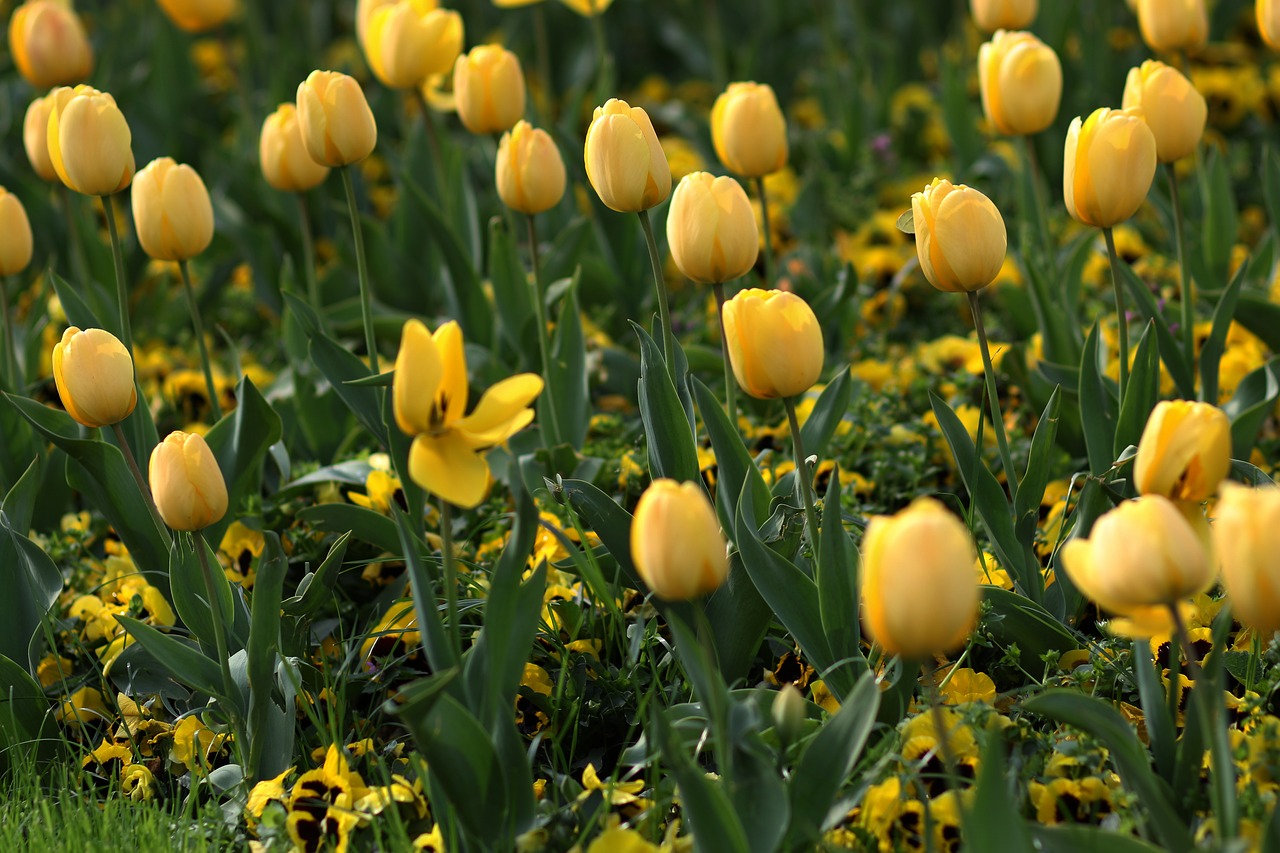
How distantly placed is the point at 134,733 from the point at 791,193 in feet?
8.42

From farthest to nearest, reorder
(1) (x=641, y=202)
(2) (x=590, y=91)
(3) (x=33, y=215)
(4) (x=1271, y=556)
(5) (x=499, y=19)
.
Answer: (5) (x=499, y=19), (2) (x=590, y=91), (3) (x=33, y=215), (1) (x=641, y=202), (4) (x=1271, y=556)

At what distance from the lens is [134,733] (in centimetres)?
191

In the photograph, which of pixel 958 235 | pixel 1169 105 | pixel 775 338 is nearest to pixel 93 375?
pixel 775 338

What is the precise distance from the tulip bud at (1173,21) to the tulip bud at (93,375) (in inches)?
72.6

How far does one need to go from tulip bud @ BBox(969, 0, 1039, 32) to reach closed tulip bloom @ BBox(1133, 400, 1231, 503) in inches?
63.2

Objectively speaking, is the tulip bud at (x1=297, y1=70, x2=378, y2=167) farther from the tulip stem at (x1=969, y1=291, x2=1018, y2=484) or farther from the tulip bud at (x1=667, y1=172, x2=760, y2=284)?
the tulip stem at (x1=969, y1=291, x2=1018, y2=484)

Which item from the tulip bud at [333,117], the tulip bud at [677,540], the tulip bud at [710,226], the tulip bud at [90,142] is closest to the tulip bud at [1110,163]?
the tulip bud at [710,226]

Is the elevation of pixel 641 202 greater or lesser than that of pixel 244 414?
greater

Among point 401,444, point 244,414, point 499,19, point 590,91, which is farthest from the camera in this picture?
point 499,19

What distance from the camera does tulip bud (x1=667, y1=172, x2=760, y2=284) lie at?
169cm

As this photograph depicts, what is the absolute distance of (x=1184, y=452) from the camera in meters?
1.32

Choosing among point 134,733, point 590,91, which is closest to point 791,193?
point 590,91

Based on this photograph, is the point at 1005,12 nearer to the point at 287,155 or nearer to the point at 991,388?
the point at 991,388

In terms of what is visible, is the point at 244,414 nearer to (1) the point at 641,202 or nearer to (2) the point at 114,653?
(2) the point at 114,653
